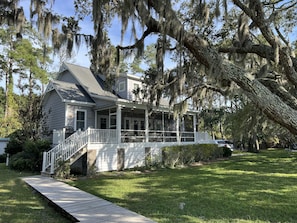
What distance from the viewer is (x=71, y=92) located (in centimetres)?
1484

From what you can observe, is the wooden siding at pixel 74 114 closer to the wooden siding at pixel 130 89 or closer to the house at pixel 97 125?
the house at pixel 97 125

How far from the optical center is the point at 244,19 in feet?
23.1

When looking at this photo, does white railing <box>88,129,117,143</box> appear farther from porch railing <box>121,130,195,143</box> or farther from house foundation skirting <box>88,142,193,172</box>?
porch railing <box>121,130,195,143</box>

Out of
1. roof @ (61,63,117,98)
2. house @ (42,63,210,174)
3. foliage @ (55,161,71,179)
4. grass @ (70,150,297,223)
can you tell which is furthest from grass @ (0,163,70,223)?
roof @ (61,63,117,98)

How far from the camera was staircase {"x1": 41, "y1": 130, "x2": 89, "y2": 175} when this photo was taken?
1042 cm

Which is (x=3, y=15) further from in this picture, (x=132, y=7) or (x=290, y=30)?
(x=290, y=30)

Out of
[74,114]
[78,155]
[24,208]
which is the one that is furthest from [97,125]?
[24,208]

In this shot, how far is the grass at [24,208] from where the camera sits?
4973 mm

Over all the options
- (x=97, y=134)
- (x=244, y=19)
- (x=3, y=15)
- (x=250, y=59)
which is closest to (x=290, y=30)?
(x=250, y=59)

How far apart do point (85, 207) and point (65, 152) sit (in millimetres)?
5904

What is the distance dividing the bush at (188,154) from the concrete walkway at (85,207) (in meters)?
8.01

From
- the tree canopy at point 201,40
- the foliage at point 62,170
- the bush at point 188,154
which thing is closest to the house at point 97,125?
the foliage at point 62,170

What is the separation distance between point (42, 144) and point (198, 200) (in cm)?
892

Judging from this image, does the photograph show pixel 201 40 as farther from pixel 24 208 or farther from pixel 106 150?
pixel 106 150
